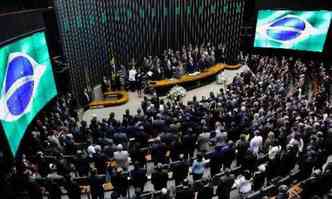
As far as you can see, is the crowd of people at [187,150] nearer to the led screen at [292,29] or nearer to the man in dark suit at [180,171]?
the man in dark suit at [180,171]

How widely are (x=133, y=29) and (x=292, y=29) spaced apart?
8.38m

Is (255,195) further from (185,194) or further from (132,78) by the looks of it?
(132,78)

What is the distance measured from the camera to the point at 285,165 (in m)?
7.73

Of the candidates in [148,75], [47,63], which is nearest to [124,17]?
[148,75]

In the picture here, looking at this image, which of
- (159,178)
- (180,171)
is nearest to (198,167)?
(180,171)

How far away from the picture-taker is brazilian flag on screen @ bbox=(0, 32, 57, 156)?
25.3 feet

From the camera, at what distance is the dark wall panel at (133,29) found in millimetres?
13938

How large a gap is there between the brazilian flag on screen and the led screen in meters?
11.6

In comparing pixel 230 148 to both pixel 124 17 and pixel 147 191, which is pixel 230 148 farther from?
pixel 124 17

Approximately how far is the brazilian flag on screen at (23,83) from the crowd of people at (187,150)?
1.97 feet

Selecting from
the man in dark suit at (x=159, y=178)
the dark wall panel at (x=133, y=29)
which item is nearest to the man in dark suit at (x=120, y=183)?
the man in dark suit at (x=159, y=178)

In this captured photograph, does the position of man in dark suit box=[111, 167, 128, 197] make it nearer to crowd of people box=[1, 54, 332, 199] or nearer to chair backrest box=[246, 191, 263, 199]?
crowd of people box=[1, 54, 332, 199]

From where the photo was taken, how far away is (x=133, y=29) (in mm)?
17188

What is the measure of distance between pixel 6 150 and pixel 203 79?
1107cm
